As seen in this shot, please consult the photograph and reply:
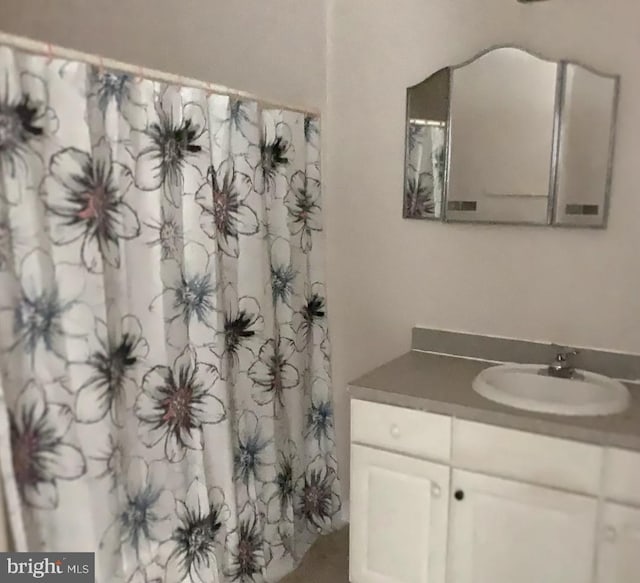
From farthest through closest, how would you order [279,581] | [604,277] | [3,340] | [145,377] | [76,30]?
[76,30] → [279,581] → [604,277] → [145,377] → [3,340]

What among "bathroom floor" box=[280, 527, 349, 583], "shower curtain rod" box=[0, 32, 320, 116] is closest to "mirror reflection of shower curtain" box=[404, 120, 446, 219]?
"shower curtain rod" box=[0, 32, 320, 116]

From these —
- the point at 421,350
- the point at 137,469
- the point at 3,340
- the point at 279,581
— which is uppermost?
the point at 3,340

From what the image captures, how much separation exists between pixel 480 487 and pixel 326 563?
0.84 m

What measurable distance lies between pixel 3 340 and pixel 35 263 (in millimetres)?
178

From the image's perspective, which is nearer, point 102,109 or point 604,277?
point 102,109

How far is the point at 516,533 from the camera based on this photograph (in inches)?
73.5

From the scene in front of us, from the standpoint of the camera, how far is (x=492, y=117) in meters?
2.23

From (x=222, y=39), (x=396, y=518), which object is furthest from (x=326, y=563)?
(x=222, y=39)

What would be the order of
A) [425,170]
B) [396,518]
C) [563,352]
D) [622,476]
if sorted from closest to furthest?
[622,476] < [396,518] < [563,352] < [425,170]

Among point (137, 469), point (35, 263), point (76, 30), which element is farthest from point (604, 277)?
point (76, 30)

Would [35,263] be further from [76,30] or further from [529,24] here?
[529,24]

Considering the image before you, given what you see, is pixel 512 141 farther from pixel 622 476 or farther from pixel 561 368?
pixel 622 476

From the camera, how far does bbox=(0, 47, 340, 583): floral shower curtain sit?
1.45 metres

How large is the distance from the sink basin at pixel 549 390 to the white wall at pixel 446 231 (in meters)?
0.17
